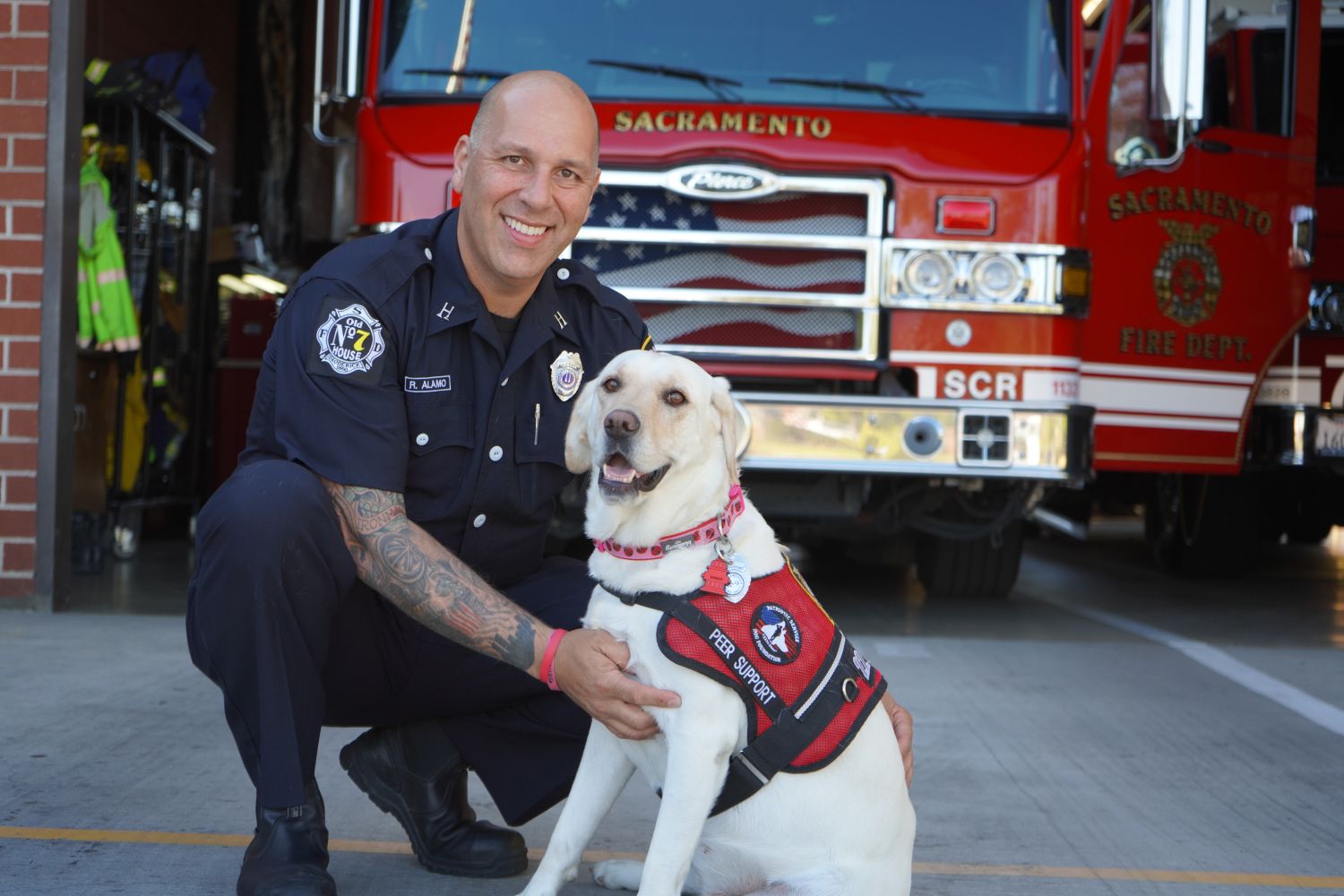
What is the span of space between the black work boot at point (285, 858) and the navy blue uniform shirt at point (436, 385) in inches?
21.4

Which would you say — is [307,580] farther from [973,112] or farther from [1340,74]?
[1340,74]


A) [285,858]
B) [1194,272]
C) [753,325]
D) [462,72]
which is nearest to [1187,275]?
[1194,272]

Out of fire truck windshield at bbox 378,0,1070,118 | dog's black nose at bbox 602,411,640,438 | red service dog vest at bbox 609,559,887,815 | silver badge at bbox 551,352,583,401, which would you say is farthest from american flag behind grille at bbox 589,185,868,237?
red service dog vest at bbox 609,559,887,815

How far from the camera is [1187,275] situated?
637 centimetres

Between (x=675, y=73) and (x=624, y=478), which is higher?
(x=675, y=73)

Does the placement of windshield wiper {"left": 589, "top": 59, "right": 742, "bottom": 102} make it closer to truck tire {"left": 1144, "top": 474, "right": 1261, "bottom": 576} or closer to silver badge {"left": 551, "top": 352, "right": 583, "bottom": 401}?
silver badge {"left": 551, "top": 352, "right": 583, "bottom": 401}

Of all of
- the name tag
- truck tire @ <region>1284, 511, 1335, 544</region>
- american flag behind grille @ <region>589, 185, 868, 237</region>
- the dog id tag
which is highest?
american flag behind grille @ <region>589, 185, 868, 237</region>

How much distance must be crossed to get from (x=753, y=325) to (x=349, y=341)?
294 cm

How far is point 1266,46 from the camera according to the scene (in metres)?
7.35

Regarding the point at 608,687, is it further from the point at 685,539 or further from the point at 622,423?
the point at 622,423

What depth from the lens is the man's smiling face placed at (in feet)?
9.63

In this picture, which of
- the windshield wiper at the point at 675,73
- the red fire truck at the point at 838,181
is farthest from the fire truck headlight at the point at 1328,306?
the windshield wiper at the point at 675,73

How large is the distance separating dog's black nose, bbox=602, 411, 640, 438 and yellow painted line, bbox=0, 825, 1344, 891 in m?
0.95

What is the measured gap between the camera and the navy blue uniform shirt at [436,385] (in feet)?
8.99
